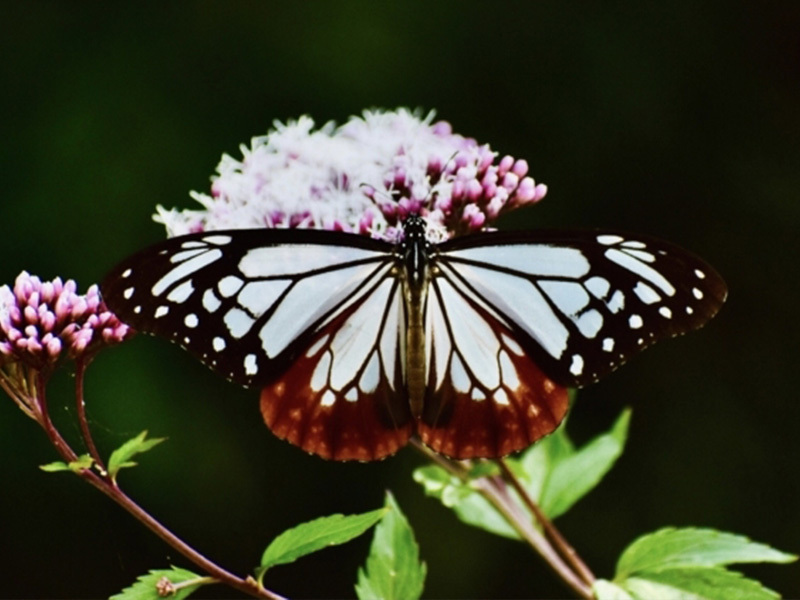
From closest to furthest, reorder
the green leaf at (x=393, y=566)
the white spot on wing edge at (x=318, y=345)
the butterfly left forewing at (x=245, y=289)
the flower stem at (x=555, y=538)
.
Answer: the butterfly left forewing at (x=245, y=289)
the white spot on wing edge at (x=318, y=345)
the green leaf at (x=393, y=566)
the flower stem at (x=555, y=538)

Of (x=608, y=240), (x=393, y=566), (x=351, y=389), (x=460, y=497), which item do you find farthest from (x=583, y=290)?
(x=393, y=566)

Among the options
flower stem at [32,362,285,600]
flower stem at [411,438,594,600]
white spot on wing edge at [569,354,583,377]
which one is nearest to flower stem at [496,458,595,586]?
flower stem at [411,438,594,600]

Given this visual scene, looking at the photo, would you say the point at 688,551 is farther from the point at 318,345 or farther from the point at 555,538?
the point at 318,345

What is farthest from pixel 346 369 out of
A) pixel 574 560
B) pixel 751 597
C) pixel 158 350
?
pixel 158 350

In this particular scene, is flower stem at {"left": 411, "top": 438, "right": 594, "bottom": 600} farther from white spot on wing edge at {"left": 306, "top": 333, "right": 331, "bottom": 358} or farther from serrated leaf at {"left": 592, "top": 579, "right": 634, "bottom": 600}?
white spot on wing edge at {"left": 306, "top": 333, "right": 331, "bottom": 358}

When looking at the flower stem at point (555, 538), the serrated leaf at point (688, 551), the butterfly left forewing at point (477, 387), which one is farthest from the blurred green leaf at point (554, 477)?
the butterfly left forewing at point (477, 387)

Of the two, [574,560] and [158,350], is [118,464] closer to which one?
[574,560]

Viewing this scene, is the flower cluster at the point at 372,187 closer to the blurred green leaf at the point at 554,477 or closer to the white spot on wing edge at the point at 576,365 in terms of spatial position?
the white spot on wing edge at the point at 576,365

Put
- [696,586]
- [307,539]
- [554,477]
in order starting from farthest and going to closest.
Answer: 1. [554,477]
2. [696,586]
3. [307,539]
